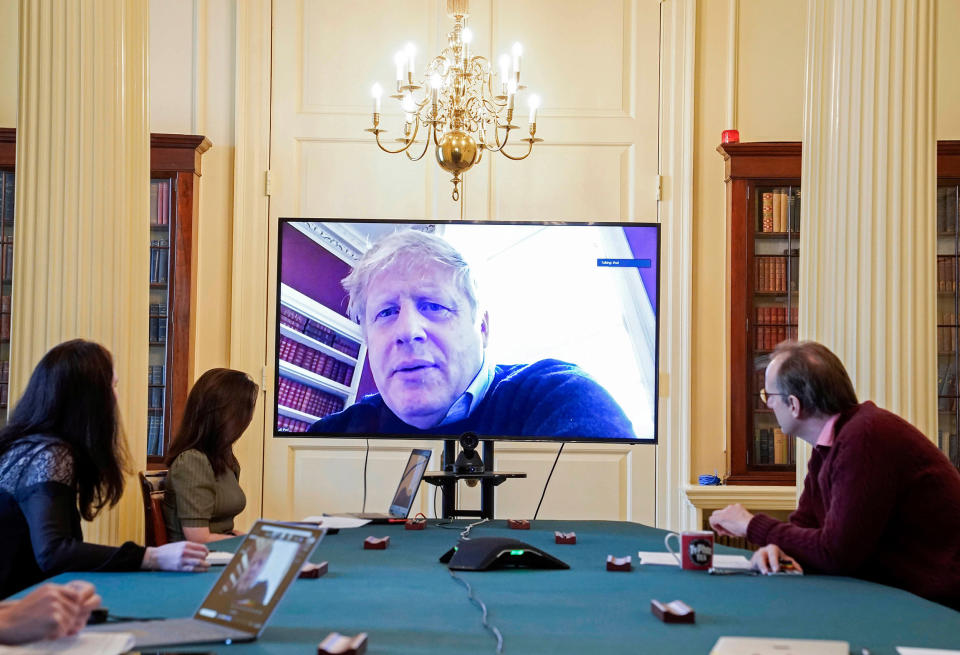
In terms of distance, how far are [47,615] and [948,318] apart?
5006mm

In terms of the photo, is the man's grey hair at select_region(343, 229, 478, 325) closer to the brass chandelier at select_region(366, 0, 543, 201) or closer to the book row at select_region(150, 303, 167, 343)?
the brass chandelier at select_region(366, 0, 543, 201)

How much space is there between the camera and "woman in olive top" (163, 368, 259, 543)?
128 inches

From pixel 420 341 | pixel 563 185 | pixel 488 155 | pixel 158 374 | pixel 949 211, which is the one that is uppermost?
pixel 488 155

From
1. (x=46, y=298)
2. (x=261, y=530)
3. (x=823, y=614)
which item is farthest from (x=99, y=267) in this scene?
(x=823, y=614)

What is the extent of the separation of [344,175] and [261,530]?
415 cm

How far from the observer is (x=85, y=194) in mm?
3369

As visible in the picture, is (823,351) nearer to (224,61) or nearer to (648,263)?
(648,263)

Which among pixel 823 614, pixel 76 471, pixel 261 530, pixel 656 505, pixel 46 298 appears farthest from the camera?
pixel 656 505

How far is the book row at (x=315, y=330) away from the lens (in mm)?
4820

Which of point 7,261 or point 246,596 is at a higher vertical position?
point 7,261

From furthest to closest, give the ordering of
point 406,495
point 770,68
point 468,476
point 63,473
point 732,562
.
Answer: point 770,68
point 468,476
point 406,495
point 732,562
point 63,473

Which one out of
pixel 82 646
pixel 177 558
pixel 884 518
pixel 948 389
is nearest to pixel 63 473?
pixel 177 558

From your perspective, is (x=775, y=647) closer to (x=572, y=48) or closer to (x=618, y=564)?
(x=618, y=564)

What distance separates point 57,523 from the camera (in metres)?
2.37
